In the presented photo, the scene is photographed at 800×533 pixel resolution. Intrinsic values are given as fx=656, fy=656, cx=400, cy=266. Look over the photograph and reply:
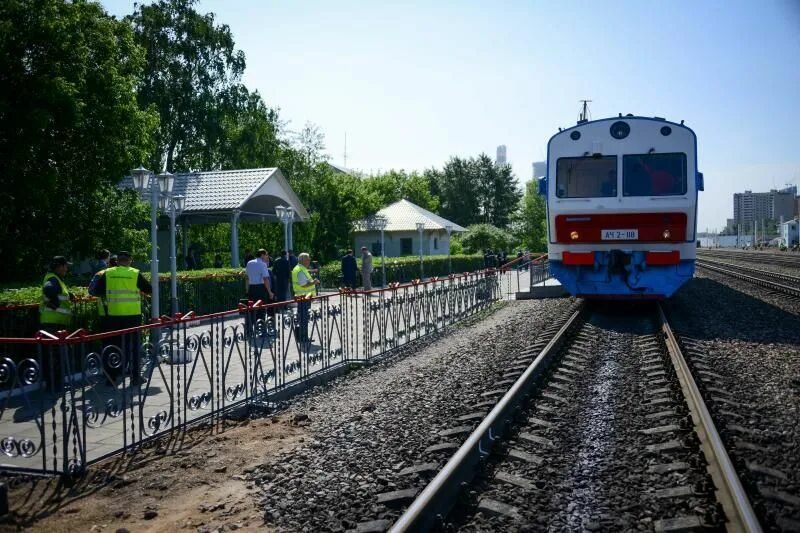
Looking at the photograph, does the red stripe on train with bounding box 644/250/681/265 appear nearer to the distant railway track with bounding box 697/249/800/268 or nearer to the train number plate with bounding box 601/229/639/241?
the train number plate with bounding box 601/229/639/241

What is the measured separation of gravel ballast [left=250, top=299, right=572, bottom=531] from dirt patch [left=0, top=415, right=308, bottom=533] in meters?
0.21

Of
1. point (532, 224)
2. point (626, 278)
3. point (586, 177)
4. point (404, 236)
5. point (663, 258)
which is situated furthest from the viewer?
point (532, 224)

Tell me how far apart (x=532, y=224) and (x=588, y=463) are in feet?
201

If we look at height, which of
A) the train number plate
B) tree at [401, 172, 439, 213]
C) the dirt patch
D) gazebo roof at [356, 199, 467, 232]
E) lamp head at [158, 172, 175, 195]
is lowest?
the dirt patch

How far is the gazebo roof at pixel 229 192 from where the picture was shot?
22922 mm

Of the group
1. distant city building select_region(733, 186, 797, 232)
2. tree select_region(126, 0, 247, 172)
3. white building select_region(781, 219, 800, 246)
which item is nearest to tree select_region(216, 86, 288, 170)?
tree select_region(126, 0, 247, 172)

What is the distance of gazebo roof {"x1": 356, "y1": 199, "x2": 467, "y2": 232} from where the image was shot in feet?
148

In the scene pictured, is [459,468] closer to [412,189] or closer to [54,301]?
[54,301]

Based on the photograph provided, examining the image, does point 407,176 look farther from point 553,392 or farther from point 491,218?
point 553,392

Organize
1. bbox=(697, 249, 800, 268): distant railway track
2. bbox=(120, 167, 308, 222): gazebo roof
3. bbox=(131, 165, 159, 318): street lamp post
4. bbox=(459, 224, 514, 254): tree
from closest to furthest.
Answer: bbox=(131, 165, 159, 318): street lamp post
bbox=(120, 167, 308, 222): gazebo roof
bbox=(697, 249, 800, 268): distant railway track
bbox=(459, 224, 514, 254): tree

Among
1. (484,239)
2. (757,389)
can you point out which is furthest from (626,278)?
(484,239)

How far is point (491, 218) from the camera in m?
82.0

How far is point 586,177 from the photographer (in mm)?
13609

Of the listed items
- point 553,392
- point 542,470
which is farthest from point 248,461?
point 553,392
